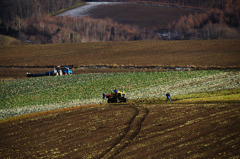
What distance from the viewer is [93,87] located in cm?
5188

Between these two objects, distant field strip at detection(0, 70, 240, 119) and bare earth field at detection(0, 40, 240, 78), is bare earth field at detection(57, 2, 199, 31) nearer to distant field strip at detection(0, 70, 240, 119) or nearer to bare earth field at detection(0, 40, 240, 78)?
bare earth field at detection(0, 40, 240, 78)

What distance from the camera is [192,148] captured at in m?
19.1

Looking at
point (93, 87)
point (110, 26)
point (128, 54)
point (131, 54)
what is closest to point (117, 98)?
point (93, 87)

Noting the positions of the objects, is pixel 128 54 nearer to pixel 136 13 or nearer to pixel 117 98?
pixel 117 98

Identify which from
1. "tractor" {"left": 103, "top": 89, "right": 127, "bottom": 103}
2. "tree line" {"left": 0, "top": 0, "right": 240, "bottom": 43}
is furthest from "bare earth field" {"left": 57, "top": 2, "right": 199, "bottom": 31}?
"tractor" {"left": 103, "top": 89, "right": 127, "bottom": 103}

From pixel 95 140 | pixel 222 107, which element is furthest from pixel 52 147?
pixel 222 107

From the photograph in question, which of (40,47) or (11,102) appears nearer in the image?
(11,102)

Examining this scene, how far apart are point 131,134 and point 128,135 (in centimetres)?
24

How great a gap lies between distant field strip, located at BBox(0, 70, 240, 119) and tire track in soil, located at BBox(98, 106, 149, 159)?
42.4ft

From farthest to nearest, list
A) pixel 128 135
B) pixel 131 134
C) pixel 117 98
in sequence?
pixel 117 98, pixel 131 134, pixel 128 135

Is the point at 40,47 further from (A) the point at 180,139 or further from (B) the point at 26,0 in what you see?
(A) the point at 180,139

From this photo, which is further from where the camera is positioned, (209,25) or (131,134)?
(209,25)

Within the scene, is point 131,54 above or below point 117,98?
above

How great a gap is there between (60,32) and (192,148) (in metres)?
118
